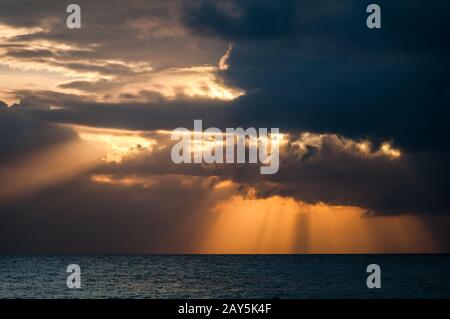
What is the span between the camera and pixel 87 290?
83.9 m
